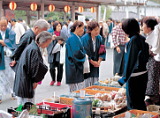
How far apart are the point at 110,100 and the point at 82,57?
191 cm

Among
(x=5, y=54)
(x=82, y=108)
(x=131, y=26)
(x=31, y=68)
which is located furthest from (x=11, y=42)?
(x=82, y=108)

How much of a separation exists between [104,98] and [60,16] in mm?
22488

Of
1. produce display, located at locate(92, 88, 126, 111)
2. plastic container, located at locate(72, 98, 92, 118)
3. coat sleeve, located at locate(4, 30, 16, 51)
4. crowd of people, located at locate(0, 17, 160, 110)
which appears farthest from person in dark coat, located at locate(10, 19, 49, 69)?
coat sleeve, located at locate(4, 30, 16, 51)

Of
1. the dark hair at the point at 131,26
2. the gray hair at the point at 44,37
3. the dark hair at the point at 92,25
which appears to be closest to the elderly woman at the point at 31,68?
the gray hair at the point at 44,37

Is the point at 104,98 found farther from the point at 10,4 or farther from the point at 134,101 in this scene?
the point at 10,4

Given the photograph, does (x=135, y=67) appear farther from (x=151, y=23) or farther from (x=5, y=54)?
(x=5, y=54)

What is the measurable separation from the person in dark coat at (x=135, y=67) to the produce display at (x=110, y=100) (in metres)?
0.21

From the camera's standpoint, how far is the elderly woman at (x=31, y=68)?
5016mm

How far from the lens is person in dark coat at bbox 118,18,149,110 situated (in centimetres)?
460

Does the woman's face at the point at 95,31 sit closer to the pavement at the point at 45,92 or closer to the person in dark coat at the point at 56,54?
the pavement at the point at 45,92

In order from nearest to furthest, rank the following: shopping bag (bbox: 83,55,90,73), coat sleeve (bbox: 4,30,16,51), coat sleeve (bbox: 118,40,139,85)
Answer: coat sleeve (bbox: 118,40,139,85)
shopping bag (bbox: 83,55,90,73)
coat sleeve (bbox: 4,30,16,51)

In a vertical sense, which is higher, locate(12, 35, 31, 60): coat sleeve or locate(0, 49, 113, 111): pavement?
locate(12, 35, 31, 60): coat sleeve

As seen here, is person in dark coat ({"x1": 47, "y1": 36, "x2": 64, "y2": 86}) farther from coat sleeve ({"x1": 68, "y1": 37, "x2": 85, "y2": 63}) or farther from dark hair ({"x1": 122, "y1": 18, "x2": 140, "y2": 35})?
dark hair ({"x1": 122, "y1": 18, "x2": 140, "y2": 35})

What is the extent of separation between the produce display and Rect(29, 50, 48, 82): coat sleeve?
940 millimetres
